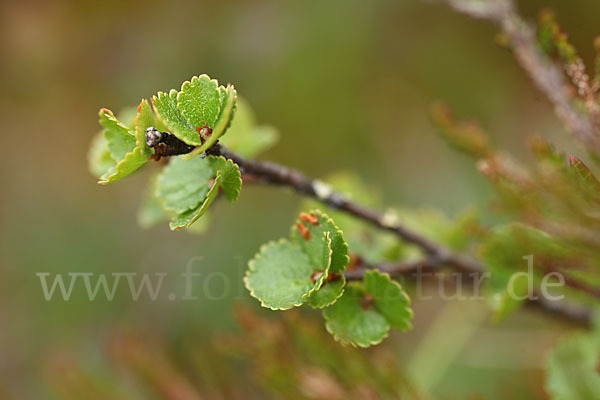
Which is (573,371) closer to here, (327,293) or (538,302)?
(538,302)

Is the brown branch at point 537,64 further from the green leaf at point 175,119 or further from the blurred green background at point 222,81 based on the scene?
the blurred green background at point 222,81

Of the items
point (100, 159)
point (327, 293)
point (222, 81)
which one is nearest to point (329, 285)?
point (327, 293)

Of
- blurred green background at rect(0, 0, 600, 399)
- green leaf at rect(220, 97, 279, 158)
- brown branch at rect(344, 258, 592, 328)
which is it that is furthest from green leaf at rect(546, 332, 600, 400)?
blurred green background at rect(0, 0, 600, 399)

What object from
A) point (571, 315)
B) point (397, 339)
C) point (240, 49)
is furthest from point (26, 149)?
point (571, 315)

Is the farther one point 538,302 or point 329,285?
point 538,302

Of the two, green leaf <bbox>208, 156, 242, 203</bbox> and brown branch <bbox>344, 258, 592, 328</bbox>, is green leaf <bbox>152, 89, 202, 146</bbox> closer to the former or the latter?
green leaf <bbox>208, 156, 242, 203</bbox>

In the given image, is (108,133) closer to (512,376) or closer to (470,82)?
(512,376)

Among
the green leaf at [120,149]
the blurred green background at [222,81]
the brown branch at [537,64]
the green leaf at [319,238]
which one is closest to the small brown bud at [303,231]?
the green leaf at [319,238]
